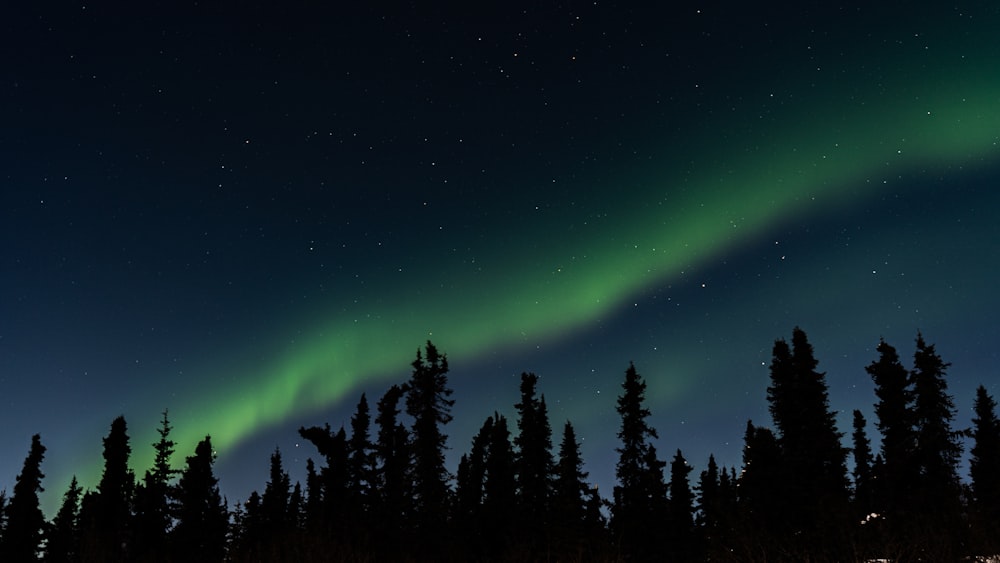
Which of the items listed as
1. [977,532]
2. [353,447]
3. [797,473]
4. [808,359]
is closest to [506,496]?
[353,447]

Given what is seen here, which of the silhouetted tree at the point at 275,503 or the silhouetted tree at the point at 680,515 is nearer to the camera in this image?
Answer: the silhouetted tree at the point at 680,515

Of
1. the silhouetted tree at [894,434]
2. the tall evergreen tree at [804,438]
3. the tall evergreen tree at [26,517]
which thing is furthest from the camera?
the tall evergreen tree at [26,517]

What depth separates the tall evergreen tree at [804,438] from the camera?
38219 millimetres

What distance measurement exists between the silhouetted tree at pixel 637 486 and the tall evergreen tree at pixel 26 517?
5253 cm

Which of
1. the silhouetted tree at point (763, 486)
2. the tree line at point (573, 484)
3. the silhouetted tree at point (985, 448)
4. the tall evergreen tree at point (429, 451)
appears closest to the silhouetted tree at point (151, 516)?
the tree line at point (573, 484)

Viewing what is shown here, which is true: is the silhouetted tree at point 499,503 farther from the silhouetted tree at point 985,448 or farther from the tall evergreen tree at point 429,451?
the silhouetted tree at point 985,448

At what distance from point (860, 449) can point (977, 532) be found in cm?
6426

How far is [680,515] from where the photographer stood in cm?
5897

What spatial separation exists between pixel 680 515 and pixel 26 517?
60.5m

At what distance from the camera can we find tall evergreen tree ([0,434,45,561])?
5878cm

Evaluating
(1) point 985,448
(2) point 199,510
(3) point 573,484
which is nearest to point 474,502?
(3) point 573,484

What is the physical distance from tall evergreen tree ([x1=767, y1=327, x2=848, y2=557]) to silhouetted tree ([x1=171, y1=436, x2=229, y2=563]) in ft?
125

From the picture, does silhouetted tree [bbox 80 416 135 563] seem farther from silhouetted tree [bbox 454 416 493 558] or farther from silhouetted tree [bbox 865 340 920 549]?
silhouetted tree [bbox 865 340 920 549]

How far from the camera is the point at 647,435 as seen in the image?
51031mm
